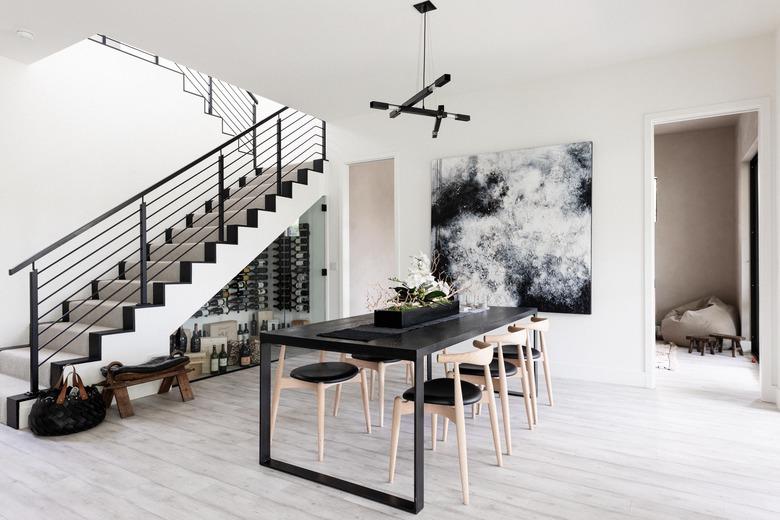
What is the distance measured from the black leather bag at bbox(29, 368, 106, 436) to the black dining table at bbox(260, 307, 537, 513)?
1.47 m

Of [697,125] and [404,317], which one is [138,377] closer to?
[404,317]

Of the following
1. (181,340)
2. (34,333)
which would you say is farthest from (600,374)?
(34,333)

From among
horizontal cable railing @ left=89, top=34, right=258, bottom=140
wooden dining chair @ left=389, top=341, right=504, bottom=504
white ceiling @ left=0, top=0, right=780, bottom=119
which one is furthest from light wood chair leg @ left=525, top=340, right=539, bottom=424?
horizontal cable railing @ left=89, top=34, right=258, bottom=140

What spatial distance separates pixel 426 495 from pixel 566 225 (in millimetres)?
3169

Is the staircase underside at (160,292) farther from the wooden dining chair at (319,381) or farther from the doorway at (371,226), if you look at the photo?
the wooden dining chair at (319,381)

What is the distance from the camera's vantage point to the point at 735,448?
3.10m

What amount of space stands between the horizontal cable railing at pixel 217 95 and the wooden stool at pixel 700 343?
20.7ft

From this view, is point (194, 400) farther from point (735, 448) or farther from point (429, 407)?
point (735, 448)

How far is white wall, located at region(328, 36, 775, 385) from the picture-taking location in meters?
4.25

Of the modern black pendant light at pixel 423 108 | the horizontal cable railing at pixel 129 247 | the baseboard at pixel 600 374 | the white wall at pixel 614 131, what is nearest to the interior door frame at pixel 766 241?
the white wall at pixel 614 131

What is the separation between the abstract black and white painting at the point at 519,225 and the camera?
4.77m

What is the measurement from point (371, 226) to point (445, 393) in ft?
17.5

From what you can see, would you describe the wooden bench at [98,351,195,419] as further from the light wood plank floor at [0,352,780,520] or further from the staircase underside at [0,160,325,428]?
the staircase underside at [0,160,325,428]

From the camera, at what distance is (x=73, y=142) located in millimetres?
5031
